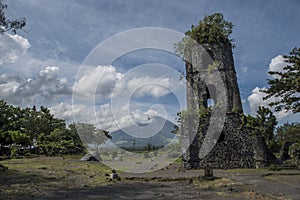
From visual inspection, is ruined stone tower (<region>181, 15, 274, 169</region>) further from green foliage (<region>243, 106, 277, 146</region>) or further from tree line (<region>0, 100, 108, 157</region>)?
tree line (<region>0, 100, 108, 157</region>)

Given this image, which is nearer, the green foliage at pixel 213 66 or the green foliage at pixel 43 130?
the green foliage at pixel 213 66

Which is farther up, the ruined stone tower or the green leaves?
the green leaves

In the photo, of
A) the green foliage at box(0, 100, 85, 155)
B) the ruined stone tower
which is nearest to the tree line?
the green foliage at box(0, 100, 85, 155)

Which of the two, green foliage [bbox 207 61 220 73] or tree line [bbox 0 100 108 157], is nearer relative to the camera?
green foliage [bbox 207 61 220 73]

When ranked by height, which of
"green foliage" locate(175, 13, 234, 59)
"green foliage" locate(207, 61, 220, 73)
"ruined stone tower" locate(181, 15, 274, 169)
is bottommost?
"ruined stone tower" locate(181, 15, 274, 169)

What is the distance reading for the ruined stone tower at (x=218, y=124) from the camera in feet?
53.7

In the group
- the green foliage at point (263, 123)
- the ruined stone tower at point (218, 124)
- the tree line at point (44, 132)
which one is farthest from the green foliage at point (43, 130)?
the green foliage at point (263, 123)

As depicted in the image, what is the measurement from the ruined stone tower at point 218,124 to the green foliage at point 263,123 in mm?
425

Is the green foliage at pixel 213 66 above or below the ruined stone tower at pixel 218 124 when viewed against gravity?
above

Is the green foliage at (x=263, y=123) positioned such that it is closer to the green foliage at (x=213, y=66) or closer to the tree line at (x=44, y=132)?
the green foliage at (x=213, y=66)

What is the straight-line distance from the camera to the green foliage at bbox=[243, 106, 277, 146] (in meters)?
16.1

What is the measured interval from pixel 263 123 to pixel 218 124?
2.78m

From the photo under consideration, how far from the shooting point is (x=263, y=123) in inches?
637

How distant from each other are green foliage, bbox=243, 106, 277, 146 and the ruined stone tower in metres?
0.42
